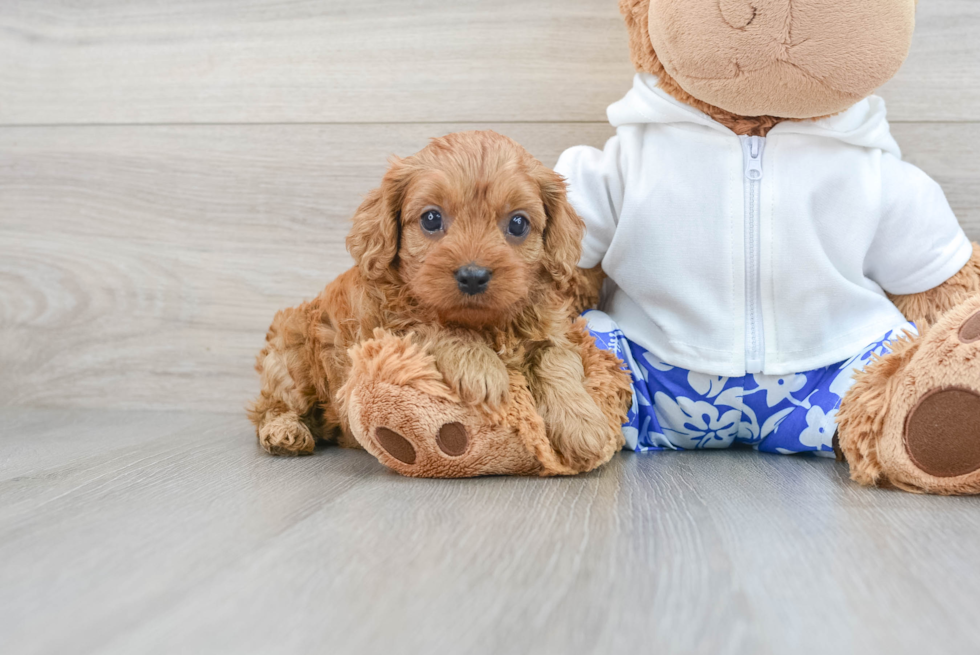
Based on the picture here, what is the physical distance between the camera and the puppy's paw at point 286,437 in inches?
50.9

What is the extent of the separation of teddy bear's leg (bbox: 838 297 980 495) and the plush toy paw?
1.17 feet

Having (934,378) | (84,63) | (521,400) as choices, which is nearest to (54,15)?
(84,63)

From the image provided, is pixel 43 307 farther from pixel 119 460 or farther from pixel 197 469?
pixel 197 469

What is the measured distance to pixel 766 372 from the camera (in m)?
1.25

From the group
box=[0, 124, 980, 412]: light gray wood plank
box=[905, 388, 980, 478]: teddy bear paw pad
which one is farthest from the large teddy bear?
box=[0, 124, 980, 412]: light gray wood plank

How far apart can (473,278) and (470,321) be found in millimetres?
82

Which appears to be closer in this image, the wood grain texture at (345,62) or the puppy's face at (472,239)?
the puppy's face at (472,239)

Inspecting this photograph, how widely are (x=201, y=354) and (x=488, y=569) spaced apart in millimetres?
1198

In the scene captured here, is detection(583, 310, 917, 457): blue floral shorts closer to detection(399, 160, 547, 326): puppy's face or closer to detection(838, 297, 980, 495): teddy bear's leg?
detection(838, 297, 980, 495): teddy bear's leg

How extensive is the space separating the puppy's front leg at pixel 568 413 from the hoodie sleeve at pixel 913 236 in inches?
21.7

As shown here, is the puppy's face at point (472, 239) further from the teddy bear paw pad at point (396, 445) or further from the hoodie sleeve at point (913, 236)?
the hoodie sleeve at point (913, 236)

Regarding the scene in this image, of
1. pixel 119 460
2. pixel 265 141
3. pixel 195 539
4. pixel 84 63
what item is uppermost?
pixel 84 63

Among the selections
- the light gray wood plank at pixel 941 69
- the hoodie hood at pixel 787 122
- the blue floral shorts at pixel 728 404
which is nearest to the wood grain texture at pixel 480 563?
the blue floral shorts at pixel 728 404

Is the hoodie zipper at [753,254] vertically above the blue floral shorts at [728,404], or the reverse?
the hoodie zipper at [753,254]
